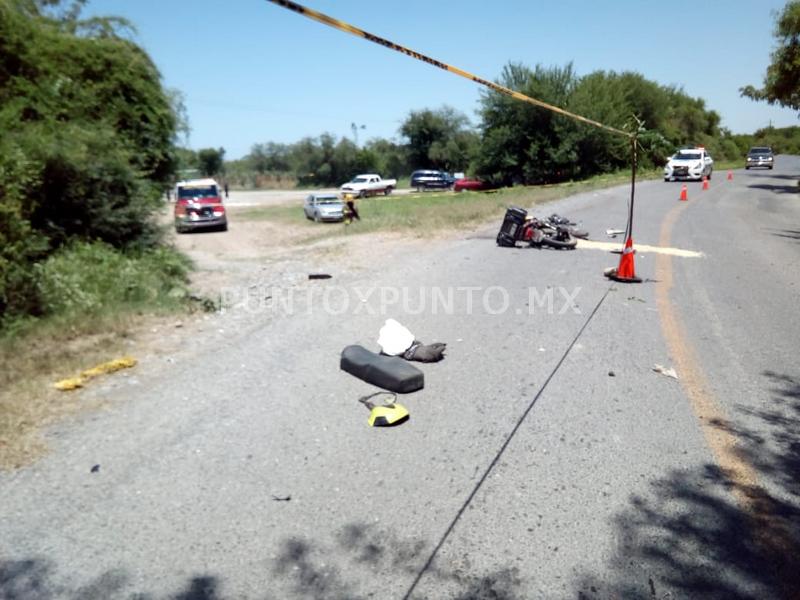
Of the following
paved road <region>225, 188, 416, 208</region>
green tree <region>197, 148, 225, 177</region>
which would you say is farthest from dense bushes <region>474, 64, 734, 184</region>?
green tree <region>197, 148, 225, 177</region>

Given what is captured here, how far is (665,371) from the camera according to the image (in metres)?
5.20

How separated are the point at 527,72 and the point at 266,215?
25.1 meters

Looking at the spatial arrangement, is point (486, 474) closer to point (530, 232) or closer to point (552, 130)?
point (530, 232)

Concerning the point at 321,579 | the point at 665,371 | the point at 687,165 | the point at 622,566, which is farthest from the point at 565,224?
the point at 687,165

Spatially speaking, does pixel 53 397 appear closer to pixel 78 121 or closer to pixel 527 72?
pixel 78 121

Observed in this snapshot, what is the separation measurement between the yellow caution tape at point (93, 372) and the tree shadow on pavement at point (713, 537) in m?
4.43

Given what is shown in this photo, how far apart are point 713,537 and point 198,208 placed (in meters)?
24.1

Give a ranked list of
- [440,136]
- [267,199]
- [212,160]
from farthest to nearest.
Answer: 1. [212,160]
2. [440,136]
3. [267,199]

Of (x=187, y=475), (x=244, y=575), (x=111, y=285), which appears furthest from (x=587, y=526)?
(x=111, y=285)

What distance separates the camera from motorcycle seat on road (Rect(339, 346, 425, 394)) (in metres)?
4.88

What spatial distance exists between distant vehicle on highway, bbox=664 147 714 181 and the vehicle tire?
86.8ft

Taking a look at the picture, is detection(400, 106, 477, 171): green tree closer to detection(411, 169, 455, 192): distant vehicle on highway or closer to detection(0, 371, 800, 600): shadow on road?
detection(411, 169, 455, 192): distant vehicle on highway

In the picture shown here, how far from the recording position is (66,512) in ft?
10.9

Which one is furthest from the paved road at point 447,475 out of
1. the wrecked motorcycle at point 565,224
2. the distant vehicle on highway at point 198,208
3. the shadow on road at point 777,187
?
the shadow on road at point 777,187
